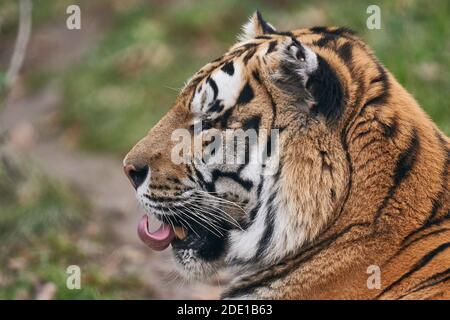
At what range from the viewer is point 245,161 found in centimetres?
349

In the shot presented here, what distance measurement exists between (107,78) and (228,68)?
20.9 feet

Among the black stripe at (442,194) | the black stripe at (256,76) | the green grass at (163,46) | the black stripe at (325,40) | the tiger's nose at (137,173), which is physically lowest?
the green grass at (163,46)

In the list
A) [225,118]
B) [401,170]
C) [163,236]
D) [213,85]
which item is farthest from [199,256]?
[401,170]

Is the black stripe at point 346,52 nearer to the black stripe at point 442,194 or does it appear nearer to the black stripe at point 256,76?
the black stripe at point 256,76

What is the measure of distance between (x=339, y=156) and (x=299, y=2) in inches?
269

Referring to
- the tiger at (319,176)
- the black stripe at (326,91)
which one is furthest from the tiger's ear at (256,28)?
the black stripe at (326,91)

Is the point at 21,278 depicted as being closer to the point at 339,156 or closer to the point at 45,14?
the point at 339,156

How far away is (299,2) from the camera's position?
32.2ft

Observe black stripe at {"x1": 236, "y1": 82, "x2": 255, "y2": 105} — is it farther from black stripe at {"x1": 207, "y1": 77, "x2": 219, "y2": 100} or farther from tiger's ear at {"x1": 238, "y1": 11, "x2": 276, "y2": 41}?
tiger's ear at {"x1": 238, "y1": 11, "x2": 276, "y2": 41}

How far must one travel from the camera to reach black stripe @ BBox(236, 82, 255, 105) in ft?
11.4

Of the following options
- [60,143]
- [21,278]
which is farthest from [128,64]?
[21,278]

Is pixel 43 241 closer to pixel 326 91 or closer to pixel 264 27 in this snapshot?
pixel 264 27

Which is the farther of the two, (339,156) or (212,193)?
(212,193)

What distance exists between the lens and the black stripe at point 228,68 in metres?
3.57
